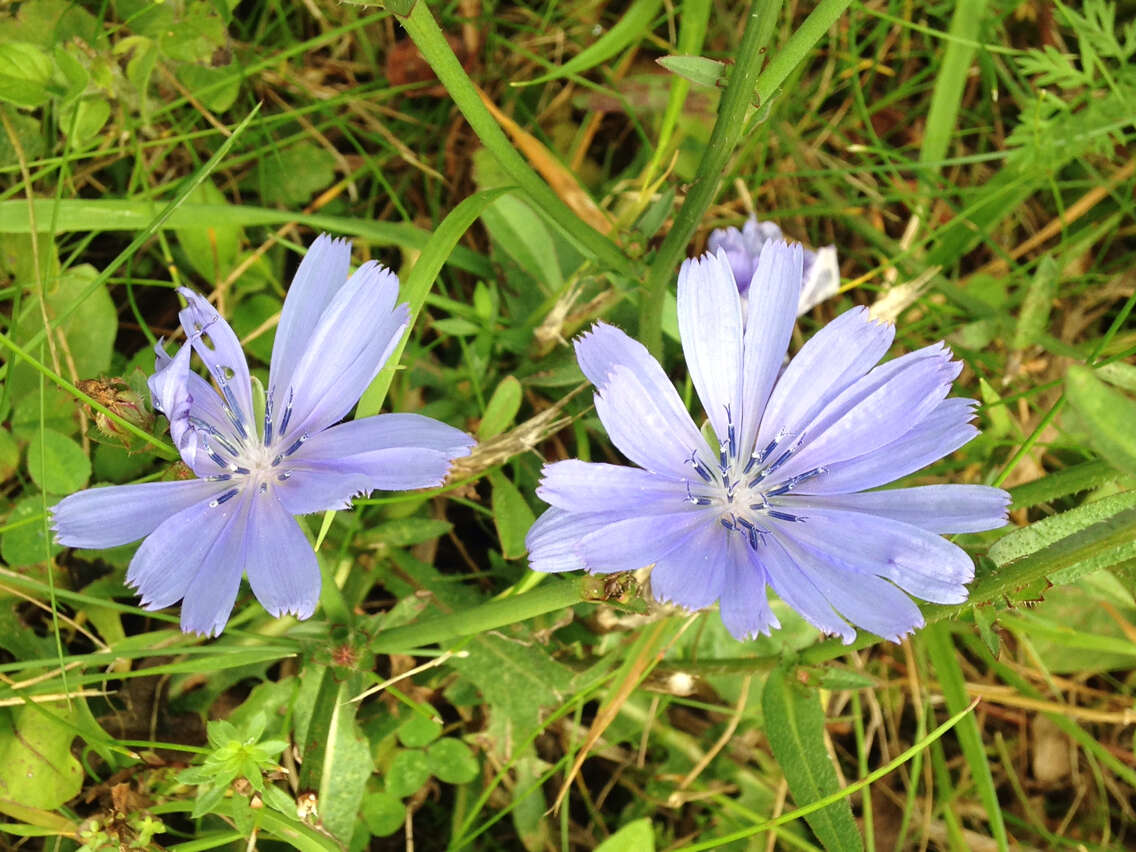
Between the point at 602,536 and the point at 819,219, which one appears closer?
the point at 602,536

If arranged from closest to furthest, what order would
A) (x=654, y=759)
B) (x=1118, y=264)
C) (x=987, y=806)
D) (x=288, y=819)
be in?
(x=288, y=819)
(x=987, y=806)
(x=654, y=759)
(x=1118, y=264)

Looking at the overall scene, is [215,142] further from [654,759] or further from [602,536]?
[654,759]

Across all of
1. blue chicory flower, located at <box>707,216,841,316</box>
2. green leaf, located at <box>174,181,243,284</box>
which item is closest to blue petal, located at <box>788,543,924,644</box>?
blue chicory flower, located at <box>707,216,841,316</box>

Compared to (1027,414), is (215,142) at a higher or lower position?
higher

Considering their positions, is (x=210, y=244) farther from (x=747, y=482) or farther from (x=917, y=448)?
(x=917, y=448)

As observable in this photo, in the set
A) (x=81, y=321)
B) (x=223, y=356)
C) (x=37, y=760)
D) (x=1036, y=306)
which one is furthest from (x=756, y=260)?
(x=37, y=760)

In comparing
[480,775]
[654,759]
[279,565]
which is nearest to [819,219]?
[654,759]
